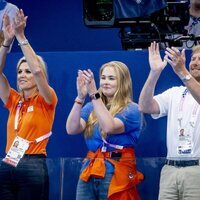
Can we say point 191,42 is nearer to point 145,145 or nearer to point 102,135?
point 145,145

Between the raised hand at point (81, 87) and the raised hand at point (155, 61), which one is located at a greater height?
the raised hand at point (155, 61)

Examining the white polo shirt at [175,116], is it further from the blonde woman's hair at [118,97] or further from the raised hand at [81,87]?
the raised hand at [81,87]

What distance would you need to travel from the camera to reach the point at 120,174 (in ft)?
13.1

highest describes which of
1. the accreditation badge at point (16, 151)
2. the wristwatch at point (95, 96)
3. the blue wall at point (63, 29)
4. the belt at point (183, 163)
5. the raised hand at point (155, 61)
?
the blue wall at point (63, 29)

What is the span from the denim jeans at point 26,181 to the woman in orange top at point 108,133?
0.74ft

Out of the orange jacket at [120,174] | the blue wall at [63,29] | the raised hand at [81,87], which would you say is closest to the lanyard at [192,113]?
the orange jacket at [120,174]

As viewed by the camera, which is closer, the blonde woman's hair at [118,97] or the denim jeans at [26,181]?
the denim jeans at [26,181]

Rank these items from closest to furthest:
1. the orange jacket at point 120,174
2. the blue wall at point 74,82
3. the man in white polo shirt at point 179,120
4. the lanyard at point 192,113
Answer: the man in white polo shirt at point 179,120
the orange jacket at point 120,174
the lanyard at point 192,113
the blue wall at point 74,82

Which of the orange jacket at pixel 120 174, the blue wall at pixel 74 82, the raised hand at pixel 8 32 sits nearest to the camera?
the orange jacket at pixel 120 174

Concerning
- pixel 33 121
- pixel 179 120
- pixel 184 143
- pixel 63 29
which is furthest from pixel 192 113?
pixel 63 29

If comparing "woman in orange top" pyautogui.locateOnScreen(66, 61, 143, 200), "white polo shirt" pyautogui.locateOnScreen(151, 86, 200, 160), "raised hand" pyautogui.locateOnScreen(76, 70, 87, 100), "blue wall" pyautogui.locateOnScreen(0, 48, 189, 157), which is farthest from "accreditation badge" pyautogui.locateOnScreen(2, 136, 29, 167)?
"white polo shirt" pyautogui.locateOnScreen(151, 86, 200, 160)

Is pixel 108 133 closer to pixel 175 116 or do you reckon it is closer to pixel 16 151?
pixel 175 116

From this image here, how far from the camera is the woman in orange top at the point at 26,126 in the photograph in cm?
395

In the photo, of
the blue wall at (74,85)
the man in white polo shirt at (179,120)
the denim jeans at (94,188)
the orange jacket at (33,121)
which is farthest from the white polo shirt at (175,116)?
the orange jacket at (33,121)
